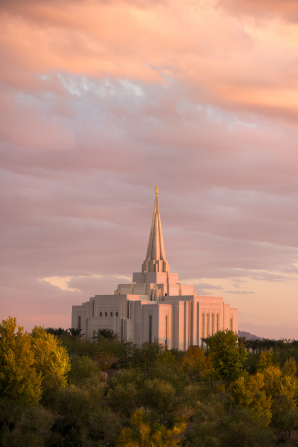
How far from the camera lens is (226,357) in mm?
59406

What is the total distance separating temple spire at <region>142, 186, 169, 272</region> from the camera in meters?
102

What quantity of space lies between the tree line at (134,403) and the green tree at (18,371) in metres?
0.08

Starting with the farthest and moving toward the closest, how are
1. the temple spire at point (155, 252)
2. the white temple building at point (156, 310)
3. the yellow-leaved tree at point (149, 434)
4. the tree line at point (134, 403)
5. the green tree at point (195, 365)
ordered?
1. the temple spire at point (155, 252)
2. the white temple building at point (156, 310)
3. the green tree at point (195, 365)
4. the tree line at point (134, 403)
5. the yellow-leaved tree at point (149, 434)

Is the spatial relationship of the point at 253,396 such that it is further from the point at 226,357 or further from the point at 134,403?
the point at 134,403

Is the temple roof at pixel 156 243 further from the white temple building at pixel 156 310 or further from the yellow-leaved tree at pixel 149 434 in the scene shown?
the yellow-leaved tree at pixel 149 434

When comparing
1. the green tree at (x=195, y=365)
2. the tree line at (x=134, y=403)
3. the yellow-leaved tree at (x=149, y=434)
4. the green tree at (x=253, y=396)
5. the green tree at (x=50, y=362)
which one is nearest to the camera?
the yellow-leaved tree at (x=149, y=434)

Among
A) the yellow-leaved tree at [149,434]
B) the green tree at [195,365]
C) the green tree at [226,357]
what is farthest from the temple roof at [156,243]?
the yellow-leaved tree at [149,434]

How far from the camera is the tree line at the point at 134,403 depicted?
43500 mm

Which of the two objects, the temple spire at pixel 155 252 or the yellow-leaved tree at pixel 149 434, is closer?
the yellow-leaved tree at pixel 149 434

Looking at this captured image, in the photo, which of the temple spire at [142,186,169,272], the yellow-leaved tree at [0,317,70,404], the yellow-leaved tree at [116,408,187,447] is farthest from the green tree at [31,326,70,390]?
the temple spire at [142,186,169,272]

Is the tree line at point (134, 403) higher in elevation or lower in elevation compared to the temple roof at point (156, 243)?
lower

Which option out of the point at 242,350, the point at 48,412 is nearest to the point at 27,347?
the point at 48,412

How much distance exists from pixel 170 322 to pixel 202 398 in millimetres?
42081

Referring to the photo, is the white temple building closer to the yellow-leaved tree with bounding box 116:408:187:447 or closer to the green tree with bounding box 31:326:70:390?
the green tree with bounding box 31:326:70:390
